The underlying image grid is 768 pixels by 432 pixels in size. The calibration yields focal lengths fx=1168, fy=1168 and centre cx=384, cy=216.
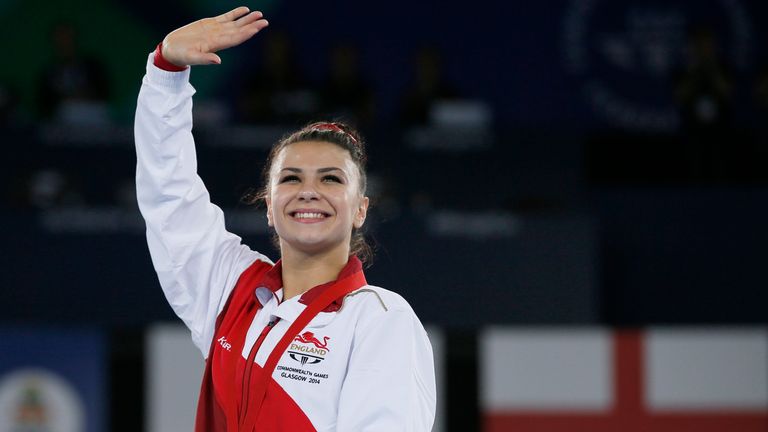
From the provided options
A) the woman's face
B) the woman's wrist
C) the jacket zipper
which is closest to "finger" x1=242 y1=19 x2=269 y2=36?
the woman's wrist

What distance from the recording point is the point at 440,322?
6465 millimetres

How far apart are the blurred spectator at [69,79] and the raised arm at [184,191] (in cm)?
487

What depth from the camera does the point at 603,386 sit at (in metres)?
5.63

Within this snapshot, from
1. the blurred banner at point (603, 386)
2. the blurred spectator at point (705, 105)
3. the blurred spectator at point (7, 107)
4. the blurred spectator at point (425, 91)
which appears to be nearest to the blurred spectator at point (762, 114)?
the blurred spectator at point (705, 105)

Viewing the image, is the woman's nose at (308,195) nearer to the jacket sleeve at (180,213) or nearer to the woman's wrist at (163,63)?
the jacket sleeve at (180,213)

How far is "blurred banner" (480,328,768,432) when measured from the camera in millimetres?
5598

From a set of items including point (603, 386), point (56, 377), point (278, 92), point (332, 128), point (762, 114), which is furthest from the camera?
point (762, 114)

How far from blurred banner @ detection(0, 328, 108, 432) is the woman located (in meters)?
2.66

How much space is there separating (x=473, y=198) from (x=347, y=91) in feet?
4.55

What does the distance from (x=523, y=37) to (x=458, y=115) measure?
2784 millimetres

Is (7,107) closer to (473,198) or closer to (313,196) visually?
(473,198)

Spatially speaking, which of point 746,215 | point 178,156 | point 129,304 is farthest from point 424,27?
point 178,156

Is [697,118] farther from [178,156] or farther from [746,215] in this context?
[178,156]

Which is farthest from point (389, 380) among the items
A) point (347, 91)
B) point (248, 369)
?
point (347, 91)
